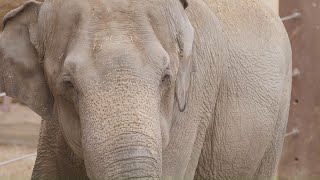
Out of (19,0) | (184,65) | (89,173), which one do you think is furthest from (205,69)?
(19,0)

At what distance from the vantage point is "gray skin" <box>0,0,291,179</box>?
4.37 meters

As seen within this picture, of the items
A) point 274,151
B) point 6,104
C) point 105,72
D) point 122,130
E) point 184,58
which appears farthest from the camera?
point 6,104

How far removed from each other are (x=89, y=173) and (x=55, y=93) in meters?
0.35

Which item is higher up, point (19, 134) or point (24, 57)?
point (24, 57)

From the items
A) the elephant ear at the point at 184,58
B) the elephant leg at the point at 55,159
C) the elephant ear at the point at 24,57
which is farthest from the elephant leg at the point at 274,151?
the elephant ear at the point at 24,57

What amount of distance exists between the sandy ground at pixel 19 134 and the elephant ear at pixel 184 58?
113 inches

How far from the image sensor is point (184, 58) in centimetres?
474

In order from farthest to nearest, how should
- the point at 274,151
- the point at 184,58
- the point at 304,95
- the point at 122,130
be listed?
the point at 304,95, the point at 274,151, the point at 184,58, the point at 122,130

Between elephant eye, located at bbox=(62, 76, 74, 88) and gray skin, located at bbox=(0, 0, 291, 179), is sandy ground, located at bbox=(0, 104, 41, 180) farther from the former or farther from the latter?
elephant eye, located at bbox=(62, 76, 74, 88)

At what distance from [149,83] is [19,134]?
3333 mm

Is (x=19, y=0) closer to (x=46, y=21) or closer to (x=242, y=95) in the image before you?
(x=242, y=95)

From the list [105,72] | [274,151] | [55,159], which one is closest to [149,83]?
[105,72]

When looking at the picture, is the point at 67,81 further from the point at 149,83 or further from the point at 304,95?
the point at 304,95

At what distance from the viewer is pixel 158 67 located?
4.50 metres
